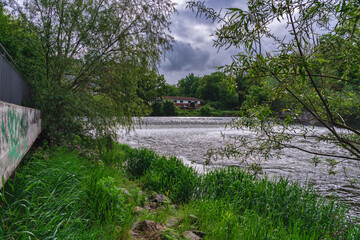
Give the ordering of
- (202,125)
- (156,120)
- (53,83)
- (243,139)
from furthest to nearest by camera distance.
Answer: (202,125) < (156,120) < (53,83) < (243,139)

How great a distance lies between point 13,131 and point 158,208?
7.47 ft

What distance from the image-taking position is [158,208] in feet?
13.2

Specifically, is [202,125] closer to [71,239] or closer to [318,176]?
[318,176]

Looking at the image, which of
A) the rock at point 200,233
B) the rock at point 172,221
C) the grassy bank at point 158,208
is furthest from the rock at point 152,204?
the rock at point 200,233

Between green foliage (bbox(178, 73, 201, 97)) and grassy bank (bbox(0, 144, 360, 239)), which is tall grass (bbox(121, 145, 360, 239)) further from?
green foliage (bbox(178, 73, 201, 97))

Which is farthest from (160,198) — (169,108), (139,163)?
(169,108)

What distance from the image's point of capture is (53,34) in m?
6.25

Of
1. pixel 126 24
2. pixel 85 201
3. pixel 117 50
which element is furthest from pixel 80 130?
pixel 85 201

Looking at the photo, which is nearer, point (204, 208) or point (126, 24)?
point (204, 208)

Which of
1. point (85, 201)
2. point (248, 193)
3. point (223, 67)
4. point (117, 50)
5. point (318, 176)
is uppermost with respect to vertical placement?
point (117, 50)

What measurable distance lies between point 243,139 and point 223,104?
57.3 m

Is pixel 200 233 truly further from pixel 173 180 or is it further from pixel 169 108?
pixel 169 108

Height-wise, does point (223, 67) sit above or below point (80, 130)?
above

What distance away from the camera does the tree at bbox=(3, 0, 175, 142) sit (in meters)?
6.03
